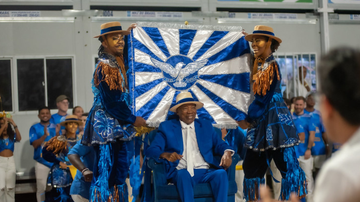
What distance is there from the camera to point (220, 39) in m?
4.63

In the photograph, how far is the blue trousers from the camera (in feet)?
13.1

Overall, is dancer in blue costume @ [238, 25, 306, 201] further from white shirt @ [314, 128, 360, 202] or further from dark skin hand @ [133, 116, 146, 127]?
white shirt @ [314, 128, 360, 202]

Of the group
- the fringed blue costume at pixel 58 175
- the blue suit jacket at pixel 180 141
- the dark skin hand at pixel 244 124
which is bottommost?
the fringed blue costume at pixel 58 175

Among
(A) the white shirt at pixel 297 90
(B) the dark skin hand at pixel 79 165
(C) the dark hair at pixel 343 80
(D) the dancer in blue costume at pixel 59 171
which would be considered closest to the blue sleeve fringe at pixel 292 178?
(B) the dark skin hand at pixel 79 165

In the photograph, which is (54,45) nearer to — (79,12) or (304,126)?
(79,12)

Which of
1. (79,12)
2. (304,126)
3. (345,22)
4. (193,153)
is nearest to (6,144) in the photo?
(79,12)

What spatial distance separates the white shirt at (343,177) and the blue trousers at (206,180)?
309cm

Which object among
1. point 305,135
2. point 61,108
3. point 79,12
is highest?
point 79,12

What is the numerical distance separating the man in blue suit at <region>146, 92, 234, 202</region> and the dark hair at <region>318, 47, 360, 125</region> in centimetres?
309

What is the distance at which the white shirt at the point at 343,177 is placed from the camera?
0.90m

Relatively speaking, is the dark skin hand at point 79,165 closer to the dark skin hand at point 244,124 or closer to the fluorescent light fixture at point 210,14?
the dark skin hand at point 244,124

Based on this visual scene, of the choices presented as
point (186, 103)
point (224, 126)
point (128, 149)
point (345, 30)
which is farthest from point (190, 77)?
point (345, 30)

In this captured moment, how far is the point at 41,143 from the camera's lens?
6.66 metres

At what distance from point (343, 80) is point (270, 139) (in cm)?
311
